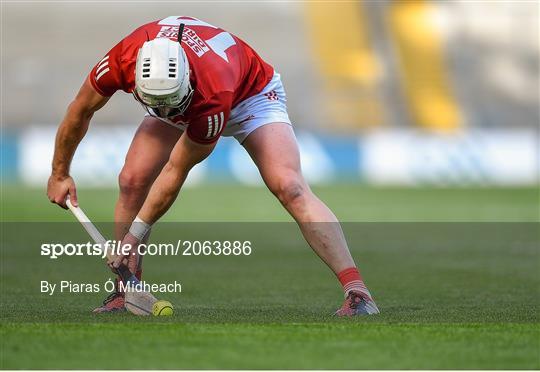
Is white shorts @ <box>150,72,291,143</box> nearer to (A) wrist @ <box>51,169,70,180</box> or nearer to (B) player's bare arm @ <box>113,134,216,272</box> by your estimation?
(B) player's bare arm @ <box>113,134,216,272</box>

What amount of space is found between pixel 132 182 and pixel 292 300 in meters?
1.55

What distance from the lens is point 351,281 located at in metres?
7.18

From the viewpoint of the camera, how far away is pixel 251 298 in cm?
848

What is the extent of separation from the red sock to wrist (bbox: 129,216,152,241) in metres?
1.26

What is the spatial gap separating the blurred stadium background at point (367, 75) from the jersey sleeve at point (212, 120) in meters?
21.6

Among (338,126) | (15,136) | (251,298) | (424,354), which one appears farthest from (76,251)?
(338,126)

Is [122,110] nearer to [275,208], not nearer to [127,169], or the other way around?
[275,208]

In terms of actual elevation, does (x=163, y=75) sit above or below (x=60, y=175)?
above

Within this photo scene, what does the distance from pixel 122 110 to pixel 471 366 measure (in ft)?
87.0

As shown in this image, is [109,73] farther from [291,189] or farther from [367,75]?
[367,75]

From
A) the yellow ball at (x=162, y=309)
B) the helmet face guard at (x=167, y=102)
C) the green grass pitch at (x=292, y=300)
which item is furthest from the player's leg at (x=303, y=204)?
the yellow ball at (x=162, y=309)
